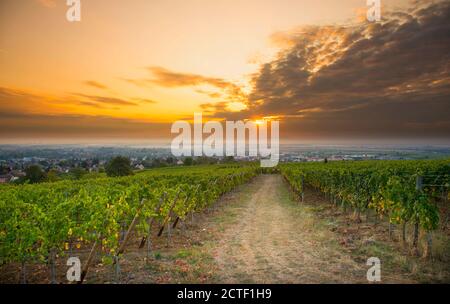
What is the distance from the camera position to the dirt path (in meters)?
7.13

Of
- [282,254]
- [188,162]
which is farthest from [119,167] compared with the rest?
[282,254]

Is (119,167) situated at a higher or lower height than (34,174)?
higher

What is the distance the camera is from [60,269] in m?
8.01

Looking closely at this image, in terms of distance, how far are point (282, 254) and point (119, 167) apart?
6396cm

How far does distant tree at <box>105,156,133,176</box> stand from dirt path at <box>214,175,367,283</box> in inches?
2257

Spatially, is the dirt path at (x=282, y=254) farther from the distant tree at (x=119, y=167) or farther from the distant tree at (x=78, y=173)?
the distant tree at (x=119, y=167)

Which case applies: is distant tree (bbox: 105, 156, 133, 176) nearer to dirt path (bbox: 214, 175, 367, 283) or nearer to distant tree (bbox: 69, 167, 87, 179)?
→ distant tree (bbox: 69, 167, 87, 179)

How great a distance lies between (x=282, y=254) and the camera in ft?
29.0

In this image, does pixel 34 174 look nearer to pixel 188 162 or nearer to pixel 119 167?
pixel 119 167

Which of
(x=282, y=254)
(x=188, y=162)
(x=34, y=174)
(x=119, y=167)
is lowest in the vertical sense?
(x=188, y=162)

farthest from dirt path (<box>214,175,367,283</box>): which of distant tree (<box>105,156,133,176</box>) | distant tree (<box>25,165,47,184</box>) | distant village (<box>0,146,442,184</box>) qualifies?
distant tree (<box>105,156,133,176</box>)

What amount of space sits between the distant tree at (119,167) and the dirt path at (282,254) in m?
57.3
